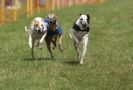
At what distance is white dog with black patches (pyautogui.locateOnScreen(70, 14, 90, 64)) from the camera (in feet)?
49.6

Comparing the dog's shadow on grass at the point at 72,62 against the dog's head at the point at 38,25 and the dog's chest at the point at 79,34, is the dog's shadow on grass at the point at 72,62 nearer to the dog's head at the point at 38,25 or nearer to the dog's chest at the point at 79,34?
the dog's chest at the point at 79,34

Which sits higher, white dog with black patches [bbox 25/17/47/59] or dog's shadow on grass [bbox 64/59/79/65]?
white dog with black patches [bbox 25/17/47/59]

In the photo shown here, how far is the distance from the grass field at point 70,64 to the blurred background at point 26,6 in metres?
3.96

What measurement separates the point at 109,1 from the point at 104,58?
26.0 m

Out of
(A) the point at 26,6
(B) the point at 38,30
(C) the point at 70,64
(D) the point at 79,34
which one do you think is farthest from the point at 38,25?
(A) the point at 26,6

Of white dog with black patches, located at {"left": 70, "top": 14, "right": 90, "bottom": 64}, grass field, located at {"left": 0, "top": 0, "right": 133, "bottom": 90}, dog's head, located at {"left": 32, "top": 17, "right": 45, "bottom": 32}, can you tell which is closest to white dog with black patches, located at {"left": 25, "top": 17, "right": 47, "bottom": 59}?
dog's head, located at {"left": 32, "top": 17, "right": 45, "bottom": 32}

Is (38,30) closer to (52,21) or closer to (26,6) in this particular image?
(52,21)

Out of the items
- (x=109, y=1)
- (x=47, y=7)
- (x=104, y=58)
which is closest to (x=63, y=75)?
(x=104, y=58)

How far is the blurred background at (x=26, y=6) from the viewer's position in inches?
1159

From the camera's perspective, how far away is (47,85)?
1246 cm

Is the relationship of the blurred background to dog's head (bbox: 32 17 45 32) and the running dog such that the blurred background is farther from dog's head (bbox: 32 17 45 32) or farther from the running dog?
dog's head (bbox: 32 17 45 32)

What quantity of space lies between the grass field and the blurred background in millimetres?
3964

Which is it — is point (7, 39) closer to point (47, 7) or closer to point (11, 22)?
point (11, 22)

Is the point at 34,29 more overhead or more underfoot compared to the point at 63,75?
more overhead
